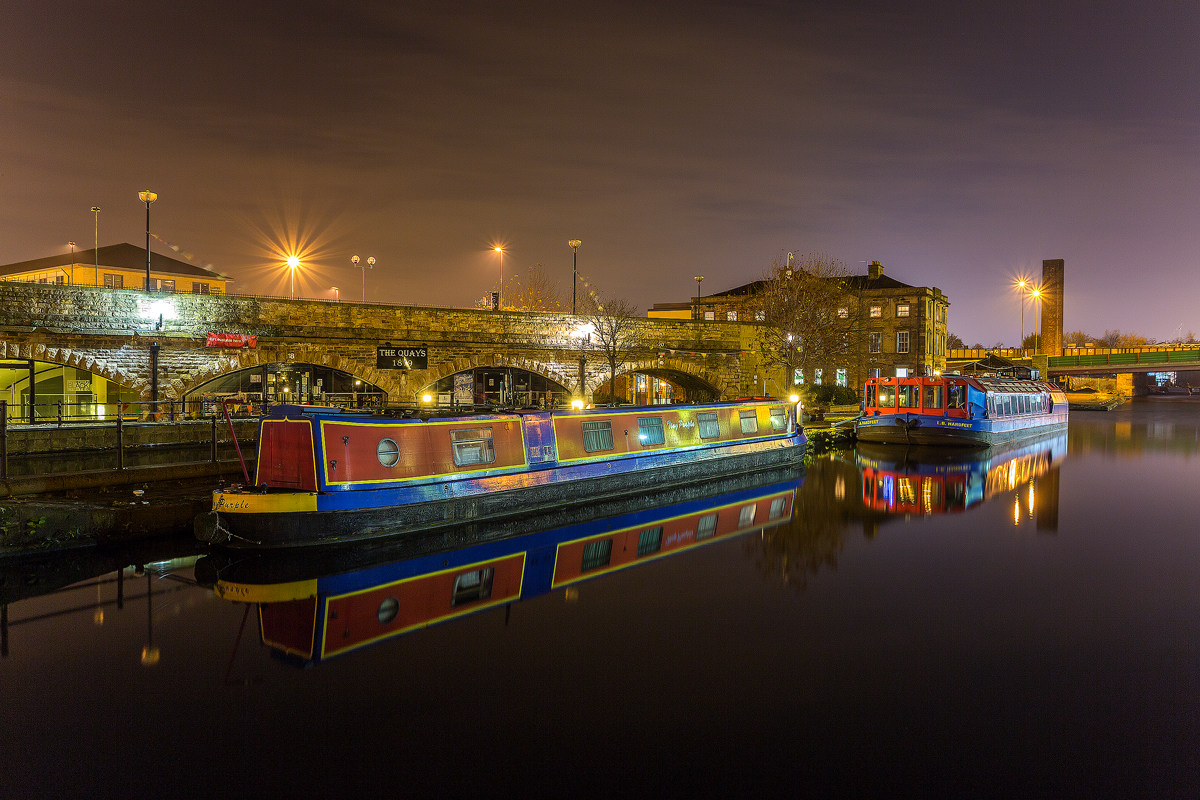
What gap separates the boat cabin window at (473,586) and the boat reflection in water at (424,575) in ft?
0.04

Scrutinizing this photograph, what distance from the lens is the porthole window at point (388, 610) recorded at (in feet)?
23.6

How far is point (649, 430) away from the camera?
1407cm

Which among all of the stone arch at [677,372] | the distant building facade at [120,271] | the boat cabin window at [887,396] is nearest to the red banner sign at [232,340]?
the stone arch at [677,372]

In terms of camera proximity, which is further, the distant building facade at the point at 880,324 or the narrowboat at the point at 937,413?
the distant building facade at the point at 880,324

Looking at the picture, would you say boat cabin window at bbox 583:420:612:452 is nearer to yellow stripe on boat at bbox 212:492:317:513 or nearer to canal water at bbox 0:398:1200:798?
canal water at bbox 0:398:1200:798

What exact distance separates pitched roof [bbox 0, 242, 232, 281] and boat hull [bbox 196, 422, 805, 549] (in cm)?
3441

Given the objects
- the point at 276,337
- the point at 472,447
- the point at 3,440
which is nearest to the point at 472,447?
the point at 472,447

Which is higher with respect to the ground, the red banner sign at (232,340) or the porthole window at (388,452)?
the red banner sign at (232,340)

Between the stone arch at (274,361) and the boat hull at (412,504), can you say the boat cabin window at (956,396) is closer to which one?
the boat hull at (412,504)

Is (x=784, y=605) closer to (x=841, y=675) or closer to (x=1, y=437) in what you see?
(x=841, y=675)

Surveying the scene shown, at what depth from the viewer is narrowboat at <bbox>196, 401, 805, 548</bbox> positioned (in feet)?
29.4

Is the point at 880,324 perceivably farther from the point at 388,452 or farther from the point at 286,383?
the point at 388,452

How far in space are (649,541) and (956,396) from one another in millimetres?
17794

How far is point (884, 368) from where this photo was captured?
43.1m
